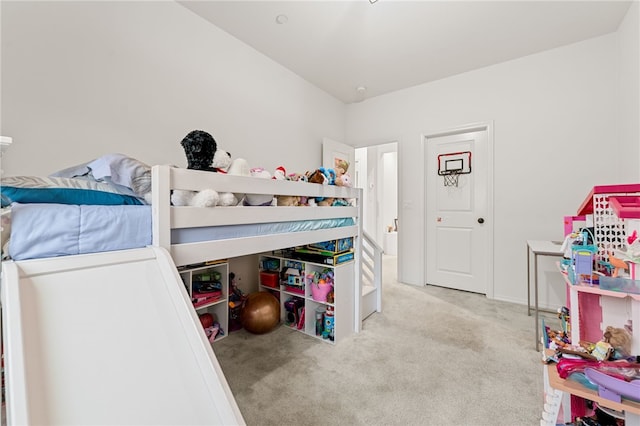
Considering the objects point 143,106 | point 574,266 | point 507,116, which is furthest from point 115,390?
point 507,116

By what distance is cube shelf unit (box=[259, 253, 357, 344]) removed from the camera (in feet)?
7.19

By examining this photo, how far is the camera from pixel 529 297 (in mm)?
2820

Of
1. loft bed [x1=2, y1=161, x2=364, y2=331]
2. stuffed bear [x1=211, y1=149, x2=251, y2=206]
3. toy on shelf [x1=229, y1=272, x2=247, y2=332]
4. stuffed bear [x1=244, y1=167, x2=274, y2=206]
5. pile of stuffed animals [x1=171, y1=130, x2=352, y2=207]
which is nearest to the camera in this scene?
loft bed [x1=2, y1=161, x2=364, y2=331]

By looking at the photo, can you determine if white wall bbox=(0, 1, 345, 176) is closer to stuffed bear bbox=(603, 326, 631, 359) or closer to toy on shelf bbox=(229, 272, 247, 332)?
toy on shelf bbox=(229, 272, 247, 332)

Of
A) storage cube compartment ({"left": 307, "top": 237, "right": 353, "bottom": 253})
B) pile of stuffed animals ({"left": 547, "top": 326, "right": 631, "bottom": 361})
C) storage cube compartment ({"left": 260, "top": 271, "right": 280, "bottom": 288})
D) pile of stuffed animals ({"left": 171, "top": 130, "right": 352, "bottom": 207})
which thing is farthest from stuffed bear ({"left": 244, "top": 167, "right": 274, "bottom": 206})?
pile of stuffed animals ({"left": 547, "top": 326, "right": 631, "bottom": 361})

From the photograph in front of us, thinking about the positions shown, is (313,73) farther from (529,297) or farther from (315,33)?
(529,297)

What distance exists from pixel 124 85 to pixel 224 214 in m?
1.42

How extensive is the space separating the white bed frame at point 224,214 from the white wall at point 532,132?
7.24 ft

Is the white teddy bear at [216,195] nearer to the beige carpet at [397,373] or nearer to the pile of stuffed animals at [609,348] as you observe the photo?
the beige carpet at [397,373]

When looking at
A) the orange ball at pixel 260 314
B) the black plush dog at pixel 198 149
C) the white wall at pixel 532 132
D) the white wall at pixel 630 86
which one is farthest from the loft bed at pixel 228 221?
the white wall at pixel 630 86

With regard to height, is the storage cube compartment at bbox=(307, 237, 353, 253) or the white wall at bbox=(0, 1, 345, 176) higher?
the white wall at bbox=(0, 1, 345, 176)

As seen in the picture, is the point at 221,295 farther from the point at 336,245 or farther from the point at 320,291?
the point at 336,245

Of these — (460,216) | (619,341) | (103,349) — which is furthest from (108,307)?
(460,216)

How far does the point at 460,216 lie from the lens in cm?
343
